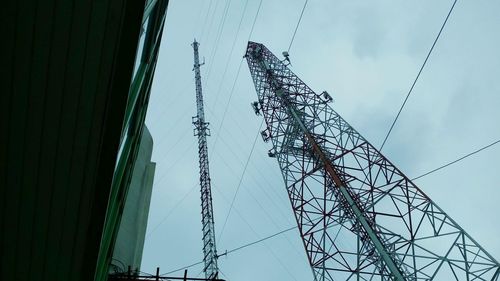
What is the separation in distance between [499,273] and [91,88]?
12559 mm

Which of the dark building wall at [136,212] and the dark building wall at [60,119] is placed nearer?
the dark building wall at [60,119]

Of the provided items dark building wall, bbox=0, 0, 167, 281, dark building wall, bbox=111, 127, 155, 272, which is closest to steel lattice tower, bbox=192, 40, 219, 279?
dark building wall, bbox=111, 127, 155, 272

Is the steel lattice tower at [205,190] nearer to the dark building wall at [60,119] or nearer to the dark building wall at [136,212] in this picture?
the dark building wall at [136,212]

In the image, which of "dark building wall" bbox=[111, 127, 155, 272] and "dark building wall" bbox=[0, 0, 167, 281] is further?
"dark building wall" bbox=[111, 127, 155, 272]

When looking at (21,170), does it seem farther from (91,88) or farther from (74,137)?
(91,88)

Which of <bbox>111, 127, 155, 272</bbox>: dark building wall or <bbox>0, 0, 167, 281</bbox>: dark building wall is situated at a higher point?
<bbox>111, 127, 155, 272</bbox>: dark building wall

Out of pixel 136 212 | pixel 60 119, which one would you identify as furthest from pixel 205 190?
pixel 60 119

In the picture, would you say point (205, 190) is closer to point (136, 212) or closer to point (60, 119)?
point (136, 212)

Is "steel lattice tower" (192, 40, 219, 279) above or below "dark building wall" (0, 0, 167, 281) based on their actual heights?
above

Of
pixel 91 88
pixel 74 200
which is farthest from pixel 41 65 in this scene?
pixel 74 200

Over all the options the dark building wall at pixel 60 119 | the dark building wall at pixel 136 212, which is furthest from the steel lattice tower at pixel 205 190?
the dark building wall at pixel 60 119

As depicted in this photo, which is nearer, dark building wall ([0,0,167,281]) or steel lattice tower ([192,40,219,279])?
dark building wall ([0,0,167,281])

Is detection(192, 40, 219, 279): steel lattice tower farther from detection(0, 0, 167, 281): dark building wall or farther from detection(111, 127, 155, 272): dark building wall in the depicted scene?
detection(0, 0, 167, 281): dark building wall

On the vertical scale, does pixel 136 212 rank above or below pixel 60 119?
above
